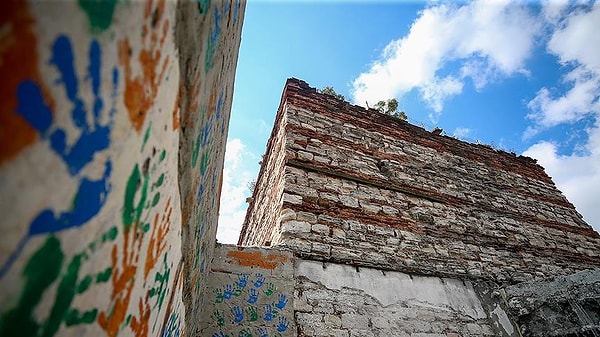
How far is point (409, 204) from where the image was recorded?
415cm

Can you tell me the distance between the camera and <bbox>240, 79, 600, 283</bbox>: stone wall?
3416 mm

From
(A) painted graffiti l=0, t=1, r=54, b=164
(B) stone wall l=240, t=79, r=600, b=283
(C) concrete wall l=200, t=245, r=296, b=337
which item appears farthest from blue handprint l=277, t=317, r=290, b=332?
(A) painted graffiti l=0, t=1, r=54, b=164

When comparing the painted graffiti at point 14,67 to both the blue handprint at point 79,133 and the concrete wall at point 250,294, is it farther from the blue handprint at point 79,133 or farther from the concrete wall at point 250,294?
the concrete wall at point 250,294

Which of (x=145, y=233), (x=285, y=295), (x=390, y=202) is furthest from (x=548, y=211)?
(x=145, y=233)

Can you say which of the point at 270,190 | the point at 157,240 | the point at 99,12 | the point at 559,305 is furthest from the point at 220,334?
the point at 559,305

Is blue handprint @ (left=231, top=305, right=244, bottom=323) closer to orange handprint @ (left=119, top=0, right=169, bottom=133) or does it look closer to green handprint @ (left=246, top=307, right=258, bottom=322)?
green handprint @ (left=246, top=307, right=258, bottom=322)

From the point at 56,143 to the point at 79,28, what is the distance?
0.15 metres

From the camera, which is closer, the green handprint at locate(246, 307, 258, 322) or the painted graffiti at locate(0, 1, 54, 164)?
the painted graffiti at locate(0, 1, 54, 164)

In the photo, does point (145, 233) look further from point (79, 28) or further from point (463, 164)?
point (463, 164)

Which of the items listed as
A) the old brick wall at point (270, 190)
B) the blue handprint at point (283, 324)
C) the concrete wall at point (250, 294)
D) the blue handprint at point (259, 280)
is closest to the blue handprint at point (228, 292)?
the concrete wall at point (250, 294)

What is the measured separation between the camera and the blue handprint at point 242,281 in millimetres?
2689

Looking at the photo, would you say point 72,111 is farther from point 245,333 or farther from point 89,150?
point 245,333

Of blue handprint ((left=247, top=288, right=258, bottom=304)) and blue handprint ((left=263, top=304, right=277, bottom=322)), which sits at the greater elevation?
blue handprint ((left=247, top=288, right=258, bottom=304))

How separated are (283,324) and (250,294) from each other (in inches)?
14.5
